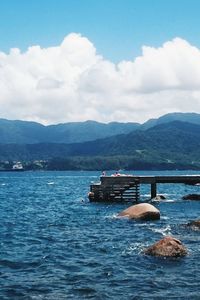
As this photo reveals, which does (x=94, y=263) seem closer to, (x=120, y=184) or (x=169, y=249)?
(x=169, y=249)

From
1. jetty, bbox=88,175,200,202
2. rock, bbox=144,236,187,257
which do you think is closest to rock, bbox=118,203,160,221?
rock, bbox=144,236,187,257

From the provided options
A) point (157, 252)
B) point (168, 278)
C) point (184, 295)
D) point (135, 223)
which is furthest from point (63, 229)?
point (184, 295)

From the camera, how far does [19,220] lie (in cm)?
5084

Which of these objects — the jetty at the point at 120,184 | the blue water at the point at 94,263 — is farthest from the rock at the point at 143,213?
the jetty at the point at 120,184

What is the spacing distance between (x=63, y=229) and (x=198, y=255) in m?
15.8

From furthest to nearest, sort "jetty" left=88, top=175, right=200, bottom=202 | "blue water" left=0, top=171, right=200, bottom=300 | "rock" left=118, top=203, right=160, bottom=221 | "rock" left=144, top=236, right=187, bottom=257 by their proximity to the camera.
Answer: "jetty" left=88, top=175, right=200, bottom=202, "rock" left=118, top=203, right=160, bottom=221, "rock" left=144, top=236, right=187, bottom=257, "blue water" left=0, top=171, right=200, bottom=300

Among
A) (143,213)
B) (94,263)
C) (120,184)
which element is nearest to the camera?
(94,263)

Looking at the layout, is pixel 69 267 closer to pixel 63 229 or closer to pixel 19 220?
pixel 63 229

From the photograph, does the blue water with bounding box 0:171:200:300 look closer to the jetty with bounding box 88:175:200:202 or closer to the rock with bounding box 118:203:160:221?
the rock with bounding box 118:203:160:221

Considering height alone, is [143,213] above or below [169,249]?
above

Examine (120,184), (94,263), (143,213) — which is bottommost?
(94,263)

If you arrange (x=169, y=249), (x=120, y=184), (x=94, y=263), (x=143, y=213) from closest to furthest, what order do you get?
(x=94, y=263), (x=169, y=249), (x=143, y=213), (x=120, y=184)

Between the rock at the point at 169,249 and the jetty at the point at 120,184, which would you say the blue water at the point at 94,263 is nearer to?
the rock at the point at 169,249

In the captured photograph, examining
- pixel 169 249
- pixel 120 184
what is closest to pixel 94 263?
pixel 169 249
